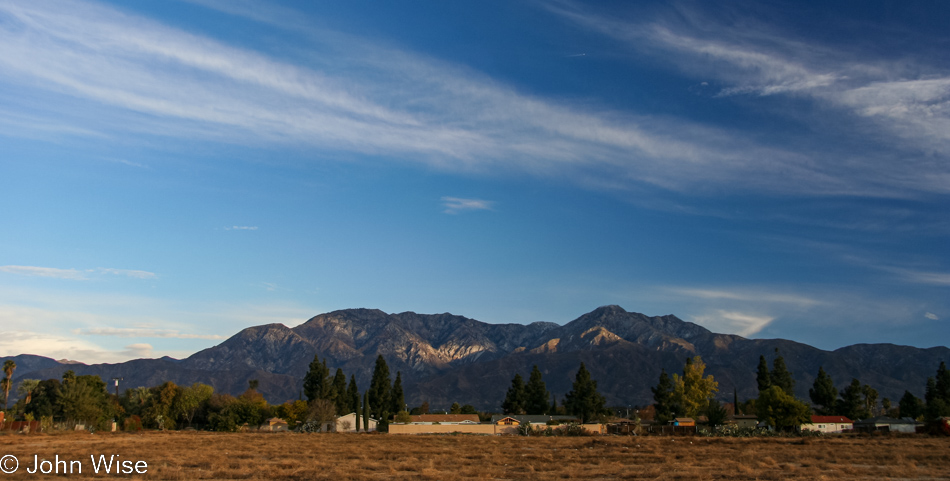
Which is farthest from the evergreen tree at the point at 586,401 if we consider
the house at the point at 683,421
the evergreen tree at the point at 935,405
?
the evergreen tree at the point at 935,405

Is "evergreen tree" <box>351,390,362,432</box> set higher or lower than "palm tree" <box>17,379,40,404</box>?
lower

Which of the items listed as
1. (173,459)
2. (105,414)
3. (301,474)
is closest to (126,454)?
(173,459)

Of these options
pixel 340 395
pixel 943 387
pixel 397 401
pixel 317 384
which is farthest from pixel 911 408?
pixel 317 384

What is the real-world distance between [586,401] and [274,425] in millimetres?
50359

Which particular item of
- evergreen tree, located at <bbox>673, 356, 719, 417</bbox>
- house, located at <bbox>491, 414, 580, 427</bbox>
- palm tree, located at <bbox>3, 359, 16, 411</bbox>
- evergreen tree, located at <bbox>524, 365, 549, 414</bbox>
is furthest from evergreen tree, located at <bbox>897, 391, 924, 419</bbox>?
palm tree, located at <bbox>3, 359, 16, 411</bbox>

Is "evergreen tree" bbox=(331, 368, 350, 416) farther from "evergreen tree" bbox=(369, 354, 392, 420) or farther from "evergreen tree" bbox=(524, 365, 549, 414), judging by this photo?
"evergreen tree" bbox=(524, 365, 549, 414)

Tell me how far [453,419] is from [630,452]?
69.8 meters

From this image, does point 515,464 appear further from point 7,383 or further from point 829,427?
point 7,383

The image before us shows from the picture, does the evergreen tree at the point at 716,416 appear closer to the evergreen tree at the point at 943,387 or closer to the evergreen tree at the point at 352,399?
the evergreen tree at the point at 943,387

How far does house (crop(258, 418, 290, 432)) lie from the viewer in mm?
105306

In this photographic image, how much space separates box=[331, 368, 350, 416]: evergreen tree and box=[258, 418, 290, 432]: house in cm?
843

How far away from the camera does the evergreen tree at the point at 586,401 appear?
111062 mm

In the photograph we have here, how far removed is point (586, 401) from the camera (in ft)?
366

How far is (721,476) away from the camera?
29469mm
